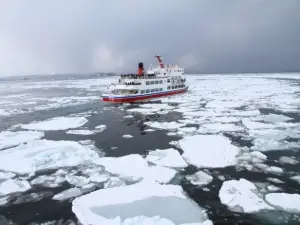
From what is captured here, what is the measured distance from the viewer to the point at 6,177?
834 centimetres

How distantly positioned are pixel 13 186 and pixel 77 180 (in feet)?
6.65

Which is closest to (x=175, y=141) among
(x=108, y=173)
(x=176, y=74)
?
(x=108, y=173)

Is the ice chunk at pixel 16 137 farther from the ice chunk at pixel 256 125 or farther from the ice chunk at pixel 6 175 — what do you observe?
the ice chunk at pixel 256 125

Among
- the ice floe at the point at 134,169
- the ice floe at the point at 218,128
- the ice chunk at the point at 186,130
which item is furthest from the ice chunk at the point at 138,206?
the ice floe at the point at 218,128

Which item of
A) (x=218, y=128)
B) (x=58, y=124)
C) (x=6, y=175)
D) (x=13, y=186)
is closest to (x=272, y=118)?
(x=218, y=128)

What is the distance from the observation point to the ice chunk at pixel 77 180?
25.5ft

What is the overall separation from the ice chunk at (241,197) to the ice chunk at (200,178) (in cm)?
58

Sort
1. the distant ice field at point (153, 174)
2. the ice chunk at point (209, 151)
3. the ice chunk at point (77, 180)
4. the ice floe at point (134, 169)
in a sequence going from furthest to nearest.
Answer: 1. the ice chunk at point (209, 151)
2. the ice floe at point (134, 169)
3. the ice chunk at point (77, 180)
4. the distant ice field at point (153, 174)

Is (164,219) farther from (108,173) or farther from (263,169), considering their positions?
(263,169)

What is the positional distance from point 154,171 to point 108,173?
168cm

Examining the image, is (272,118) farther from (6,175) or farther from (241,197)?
(6,175)

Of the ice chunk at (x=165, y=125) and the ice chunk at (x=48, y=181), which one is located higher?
the ice chunk at (x=48, y=181)

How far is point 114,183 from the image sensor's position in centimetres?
771

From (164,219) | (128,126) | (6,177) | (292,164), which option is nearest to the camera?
(164,219)
